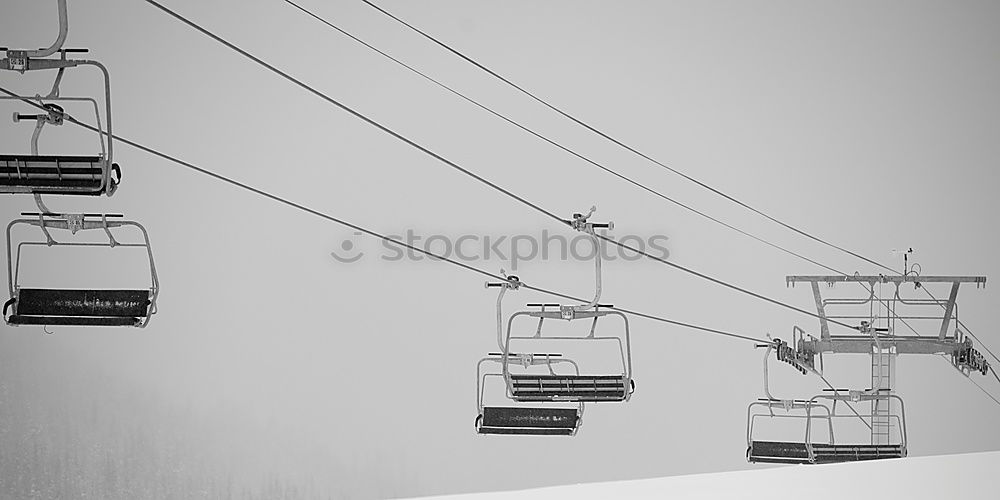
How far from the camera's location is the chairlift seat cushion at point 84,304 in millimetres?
5445

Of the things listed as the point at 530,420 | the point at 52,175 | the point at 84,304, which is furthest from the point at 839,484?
the point at 52,175

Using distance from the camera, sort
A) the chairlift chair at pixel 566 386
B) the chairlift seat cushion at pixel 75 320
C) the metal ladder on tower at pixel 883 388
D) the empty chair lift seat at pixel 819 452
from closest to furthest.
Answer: the chairlift seat cushion at pixel 75 320 < the chairlift chair at pixel 566 386 < the empty chair lift seat at pixel 819 452 < the metal ladder on tower at pixel 883 388

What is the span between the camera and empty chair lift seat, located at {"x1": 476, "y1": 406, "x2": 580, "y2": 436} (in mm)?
6652

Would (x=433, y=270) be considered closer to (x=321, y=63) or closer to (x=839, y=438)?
(x=321, y=63)

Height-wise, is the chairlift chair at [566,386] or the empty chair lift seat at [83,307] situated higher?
the empty chair lift seat at [83,307]

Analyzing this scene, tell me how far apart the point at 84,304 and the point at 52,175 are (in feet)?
3.19

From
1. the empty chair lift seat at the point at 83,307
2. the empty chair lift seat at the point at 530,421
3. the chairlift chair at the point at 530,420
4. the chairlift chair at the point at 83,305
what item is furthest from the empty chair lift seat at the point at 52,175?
the empty chair lift seat at the point at 530,421

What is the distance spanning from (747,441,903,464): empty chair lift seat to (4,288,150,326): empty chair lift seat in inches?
155

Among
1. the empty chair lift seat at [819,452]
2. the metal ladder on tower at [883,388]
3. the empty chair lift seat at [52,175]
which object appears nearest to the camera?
the empty chair lift seat at [52,175]

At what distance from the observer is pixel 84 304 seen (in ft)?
17.9

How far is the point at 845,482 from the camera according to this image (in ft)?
24.7

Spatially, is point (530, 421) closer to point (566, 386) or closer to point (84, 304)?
point (566, 386)

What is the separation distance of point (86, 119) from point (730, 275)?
8.23 m

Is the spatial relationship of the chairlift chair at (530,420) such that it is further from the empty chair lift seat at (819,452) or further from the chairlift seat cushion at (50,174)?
the chairlift seat cushion at (50,174)
